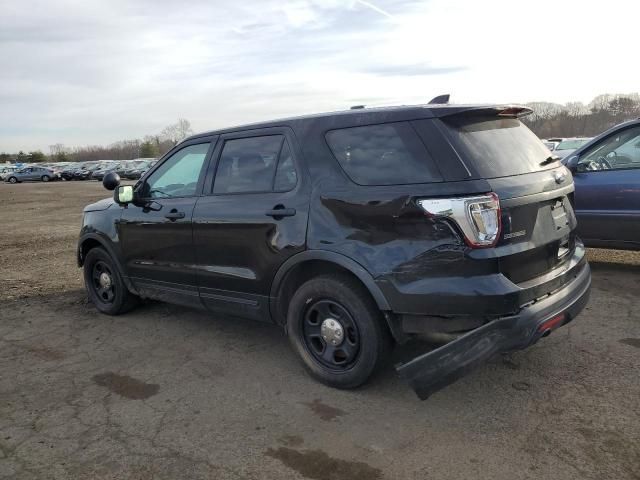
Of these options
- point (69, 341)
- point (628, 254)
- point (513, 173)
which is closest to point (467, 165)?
point (513, 173)

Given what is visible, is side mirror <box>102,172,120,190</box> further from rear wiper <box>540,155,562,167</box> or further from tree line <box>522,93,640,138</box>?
tree line <box>522,93,640,138</box>

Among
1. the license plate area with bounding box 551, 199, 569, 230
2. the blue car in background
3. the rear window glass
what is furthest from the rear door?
the rear window glass

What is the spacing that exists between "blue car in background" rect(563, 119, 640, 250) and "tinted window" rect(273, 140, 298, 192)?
373cm

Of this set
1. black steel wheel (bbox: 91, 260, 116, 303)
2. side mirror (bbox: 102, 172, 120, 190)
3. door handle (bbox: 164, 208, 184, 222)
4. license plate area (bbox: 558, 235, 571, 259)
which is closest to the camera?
license plate area (bbox: 558, 235, 571, 259)

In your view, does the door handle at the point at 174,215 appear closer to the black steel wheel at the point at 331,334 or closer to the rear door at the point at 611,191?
the black steel wheel at the point at 331,334

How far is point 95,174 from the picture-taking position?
47.7 metres

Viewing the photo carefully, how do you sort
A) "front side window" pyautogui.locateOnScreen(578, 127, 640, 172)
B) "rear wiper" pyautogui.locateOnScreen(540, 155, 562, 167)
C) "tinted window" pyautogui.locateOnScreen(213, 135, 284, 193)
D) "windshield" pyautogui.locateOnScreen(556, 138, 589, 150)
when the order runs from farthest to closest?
"windshield" pyautogui.locateOnScreen(556, 138, 589, 150)
"front side window" pyautogui.locateOnScreen(578, 127, 640, 172)
"tinted window" pyautogui.locateOnScreen(213, 135, 284, 193)
"rear wiper" pyautogui.locateOnScreen(540, 155, 562, 167)

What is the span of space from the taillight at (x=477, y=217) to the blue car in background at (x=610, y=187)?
3537 millimetres

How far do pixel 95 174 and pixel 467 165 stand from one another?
49.4 metres

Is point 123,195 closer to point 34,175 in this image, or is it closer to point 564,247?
point 564,247

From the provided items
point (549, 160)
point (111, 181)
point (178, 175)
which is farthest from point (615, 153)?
point (111, 181)

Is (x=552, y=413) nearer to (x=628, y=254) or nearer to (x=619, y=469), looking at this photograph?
(x=619, y=469)

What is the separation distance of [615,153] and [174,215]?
4.77 m

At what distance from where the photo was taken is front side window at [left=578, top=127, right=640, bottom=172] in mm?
5816
